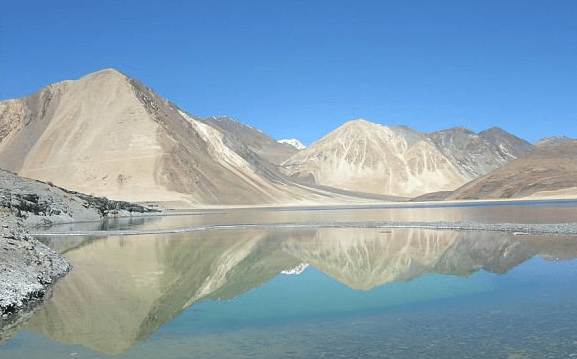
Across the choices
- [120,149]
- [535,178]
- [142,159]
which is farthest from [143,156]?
[535,178]

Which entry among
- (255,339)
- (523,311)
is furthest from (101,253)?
(523,311)

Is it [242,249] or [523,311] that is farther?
[242,249]

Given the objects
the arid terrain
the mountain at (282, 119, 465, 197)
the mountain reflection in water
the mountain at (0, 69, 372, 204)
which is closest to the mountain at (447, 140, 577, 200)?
the arid terrain

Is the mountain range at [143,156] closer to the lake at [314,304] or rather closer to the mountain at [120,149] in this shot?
the mountain at [120,149]

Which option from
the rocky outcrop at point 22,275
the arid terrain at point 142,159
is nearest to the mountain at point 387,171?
the arid terrain at point 142,159

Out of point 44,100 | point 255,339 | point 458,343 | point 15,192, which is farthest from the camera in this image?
point 44,100

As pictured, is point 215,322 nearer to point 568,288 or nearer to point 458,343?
point 458,343
